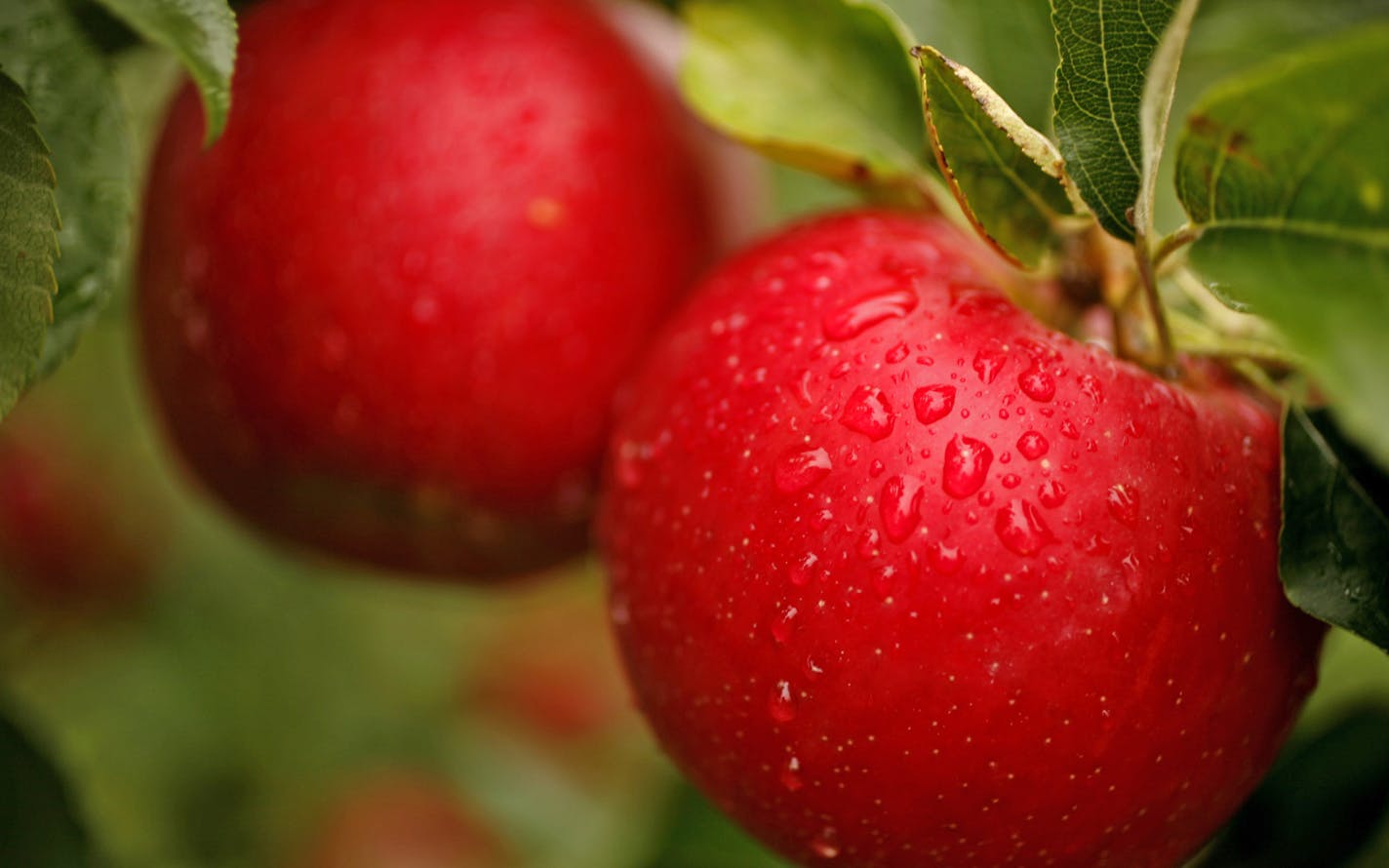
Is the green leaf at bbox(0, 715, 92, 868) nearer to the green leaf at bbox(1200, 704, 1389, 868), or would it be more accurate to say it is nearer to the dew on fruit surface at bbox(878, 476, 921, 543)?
the dew on fruit surface at bbox(878, 476, 921, 543)

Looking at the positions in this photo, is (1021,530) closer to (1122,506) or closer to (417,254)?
(1122,506)

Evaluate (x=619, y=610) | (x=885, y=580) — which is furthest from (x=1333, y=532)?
(x=619, y=610)

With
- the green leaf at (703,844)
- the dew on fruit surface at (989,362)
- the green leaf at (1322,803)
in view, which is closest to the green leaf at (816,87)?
the dew on fruit surface at (989,362)

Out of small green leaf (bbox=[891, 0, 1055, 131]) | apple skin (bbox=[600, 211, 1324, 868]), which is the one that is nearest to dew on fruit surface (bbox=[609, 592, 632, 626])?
apple skin (bbox=[600, 211, 1324, 868])

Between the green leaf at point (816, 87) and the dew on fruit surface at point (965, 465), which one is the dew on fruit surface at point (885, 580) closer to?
the dew on fruit surface at point (965, 465)

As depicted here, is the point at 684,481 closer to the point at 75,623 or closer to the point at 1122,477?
the point at 1122,477

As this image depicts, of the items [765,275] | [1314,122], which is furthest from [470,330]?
[1314,122]

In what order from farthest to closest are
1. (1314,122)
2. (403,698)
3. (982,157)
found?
(403,698), (982,157), (1314,122)
